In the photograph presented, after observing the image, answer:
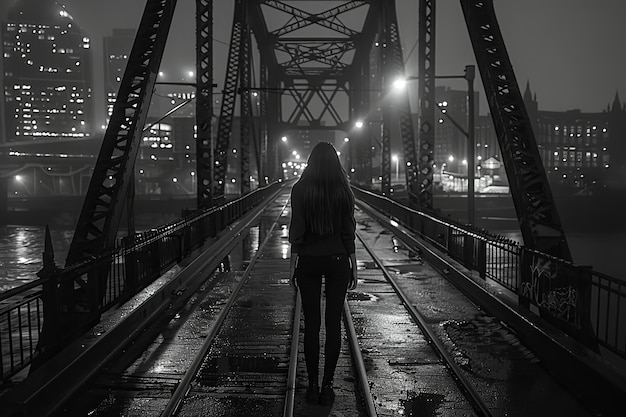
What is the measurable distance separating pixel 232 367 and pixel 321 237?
2537 millimetres

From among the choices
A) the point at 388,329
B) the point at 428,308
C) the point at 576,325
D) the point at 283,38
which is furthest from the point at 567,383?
the point at 283,38

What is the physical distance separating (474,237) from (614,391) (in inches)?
290

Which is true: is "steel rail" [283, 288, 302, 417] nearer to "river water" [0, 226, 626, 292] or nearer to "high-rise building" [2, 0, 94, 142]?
"river water" [0, 226, 626, 292]

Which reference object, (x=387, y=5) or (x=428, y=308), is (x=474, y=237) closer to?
(x=428, y=308)

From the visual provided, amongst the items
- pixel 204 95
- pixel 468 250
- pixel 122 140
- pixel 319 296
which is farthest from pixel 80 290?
pixel 204 95

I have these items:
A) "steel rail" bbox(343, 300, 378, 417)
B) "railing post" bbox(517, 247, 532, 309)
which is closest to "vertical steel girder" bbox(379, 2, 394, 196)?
"railing post" bbox(517, 247, 532, 309)

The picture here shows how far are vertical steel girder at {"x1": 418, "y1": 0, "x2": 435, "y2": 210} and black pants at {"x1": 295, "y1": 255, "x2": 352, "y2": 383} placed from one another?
1629 cm

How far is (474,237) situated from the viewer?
41.5 ft

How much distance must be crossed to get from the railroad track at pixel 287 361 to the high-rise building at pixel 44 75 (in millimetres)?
158986

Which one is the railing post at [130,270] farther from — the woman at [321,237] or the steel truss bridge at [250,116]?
the woman at [321,237]

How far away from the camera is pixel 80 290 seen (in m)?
7.86

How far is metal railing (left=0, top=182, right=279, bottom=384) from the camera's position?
21.2 ft

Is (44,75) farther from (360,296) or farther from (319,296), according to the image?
(319,296)

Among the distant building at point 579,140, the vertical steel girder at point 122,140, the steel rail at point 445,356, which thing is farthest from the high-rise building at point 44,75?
the steel rail at point 445,356
